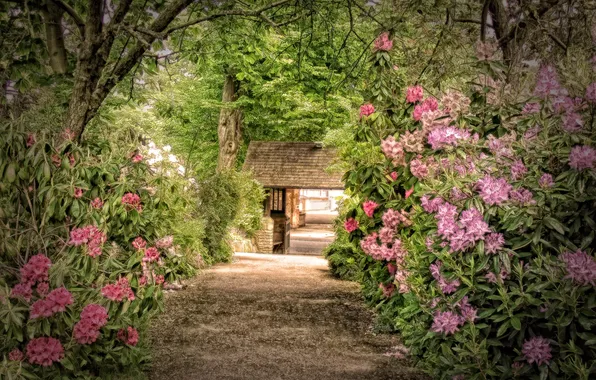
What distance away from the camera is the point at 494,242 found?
4750 millimetres

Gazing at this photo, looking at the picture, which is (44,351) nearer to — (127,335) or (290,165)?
(127,335)

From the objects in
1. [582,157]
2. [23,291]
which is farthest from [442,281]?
[23,291]

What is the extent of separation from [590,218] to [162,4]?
23.2 feet

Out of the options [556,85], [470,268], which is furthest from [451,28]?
[470,268]

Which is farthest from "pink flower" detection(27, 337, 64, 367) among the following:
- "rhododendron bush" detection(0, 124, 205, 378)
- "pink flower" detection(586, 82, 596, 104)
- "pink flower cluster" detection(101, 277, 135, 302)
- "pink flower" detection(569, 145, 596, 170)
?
"pink flower" detection(586, 82, 596, 104)

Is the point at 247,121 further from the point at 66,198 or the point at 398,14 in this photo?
the point at 66,198

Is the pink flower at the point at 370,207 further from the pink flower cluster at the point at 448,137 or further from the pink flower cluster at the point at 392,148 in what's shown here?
the pink flower cluster at the point at 448,137

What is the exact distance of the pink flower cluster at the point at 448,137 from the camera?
18.2 feet

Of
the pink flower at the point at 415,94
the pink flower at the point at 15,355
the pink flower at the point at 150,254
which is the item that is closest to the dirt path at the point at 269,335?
the pink flower at the point at 150,254

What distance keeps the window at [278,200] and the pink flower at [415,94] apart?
17272 mm

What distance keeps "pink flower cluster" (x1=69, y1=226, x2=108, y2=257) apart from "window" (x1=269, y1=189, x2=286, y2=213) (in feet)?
64.7

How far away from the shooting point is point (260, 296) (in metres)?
A: 10.7

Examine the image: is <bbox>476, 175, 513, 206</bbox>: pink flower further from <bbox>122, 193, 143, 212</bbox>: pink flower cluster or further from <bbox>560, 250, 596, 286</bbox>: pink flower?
<bbox>122, 193, 143, 212</bbox>: pink flower cluster

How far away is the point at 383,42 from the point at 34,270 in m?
5.30
